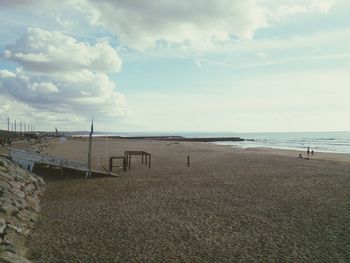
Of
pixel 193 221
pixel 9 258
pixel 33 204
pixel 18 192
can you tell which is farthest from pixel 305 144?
pixel 9 258

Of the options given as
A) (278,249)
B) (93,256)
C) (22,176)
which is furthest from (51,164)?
(278,249)

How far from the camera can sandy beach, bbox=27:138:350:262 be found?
29.6 feet

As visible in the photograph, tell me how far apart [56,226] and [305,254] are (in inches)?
273

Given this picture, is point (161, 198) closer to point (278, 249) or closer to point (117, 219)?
point (117, 219)

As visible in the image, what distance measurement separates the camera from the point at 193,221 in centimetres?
1181

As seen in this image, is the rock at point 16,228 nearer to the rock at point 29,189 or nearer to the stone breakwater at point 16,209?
the stone breakwater at point 16,209

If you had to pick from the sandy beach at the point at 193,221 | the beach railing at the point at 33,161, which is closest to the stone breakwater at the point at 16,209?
the sandy beach at the point at 193,221

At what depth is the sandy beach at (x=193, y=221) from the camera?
29.6 feet

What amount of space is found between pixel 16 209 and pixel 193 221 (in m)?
5.33

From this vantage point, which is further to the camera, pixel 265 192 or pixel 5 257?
pixel 265 192

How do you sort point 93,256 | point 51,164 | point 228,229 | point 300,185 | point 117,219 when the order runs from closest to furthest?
point 93,256 → point 228,229 → point 117,219 → point 300,185 → point 51,164

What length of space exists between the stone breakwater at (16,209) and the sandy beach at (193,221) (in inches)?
12.7

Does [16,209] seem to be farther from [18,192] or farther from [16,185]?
[16,185]

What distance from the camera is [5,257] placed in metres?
7.07
